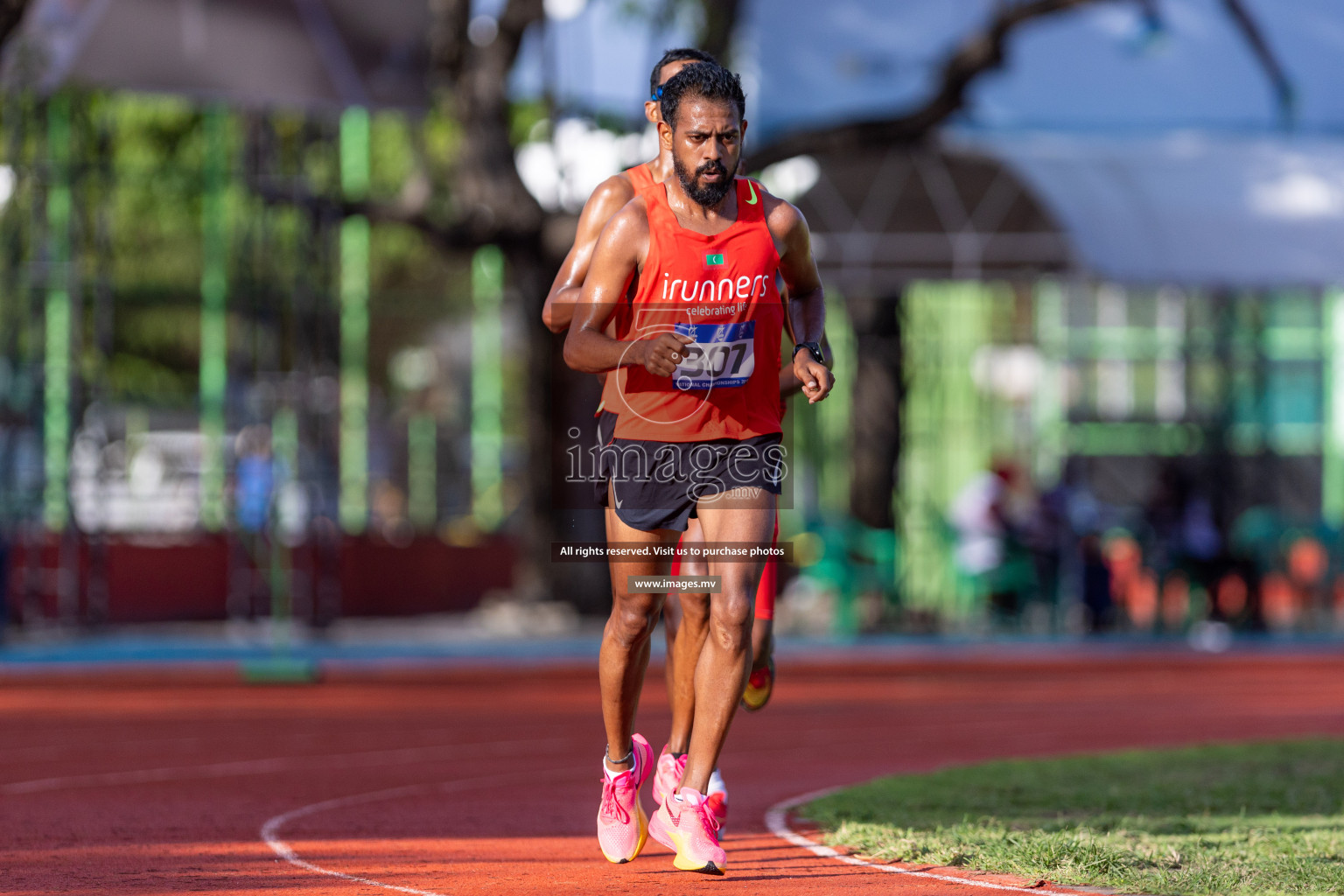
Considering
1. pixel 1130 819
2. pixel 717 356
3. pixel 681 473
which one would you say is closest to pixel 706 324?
pixel 717 356

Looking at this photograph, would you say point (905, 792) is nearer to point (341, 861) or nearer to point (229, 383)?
point (341, 861)

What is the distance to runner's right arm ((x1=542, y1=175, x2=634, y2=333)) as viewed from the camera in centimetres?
586

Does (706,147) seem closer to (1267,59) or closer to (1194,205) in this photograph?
(1194,205)

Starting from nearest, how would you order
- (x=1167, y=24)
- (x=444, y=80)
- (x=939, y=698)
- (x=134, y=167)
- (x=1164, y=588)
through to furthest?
1. (x=939, y=698)
2. (x=444, y=80)
3. (x=1164, y=588)
4. (x=1167, y=24)
5. (x=134, y=167)

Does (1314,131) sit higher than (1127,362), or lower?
higher

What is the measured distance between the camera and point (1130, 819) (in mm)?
6680

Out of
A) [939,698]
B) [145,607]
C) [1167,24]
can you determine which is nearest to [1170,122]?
[1167,24]

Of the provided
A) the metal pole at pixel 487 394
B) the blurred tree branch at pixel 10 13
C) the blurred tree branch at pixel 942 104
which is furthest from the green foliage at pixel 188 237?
the blurred tree branch at pixel 10 13

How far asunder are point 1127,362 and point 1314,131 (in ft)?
20.2

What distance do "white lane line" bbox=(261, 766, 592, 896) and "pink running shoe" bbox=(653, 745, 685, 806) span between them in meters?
0.91

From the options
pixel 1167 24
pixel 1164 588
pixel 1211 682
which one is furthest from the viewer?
pixel 1167 24

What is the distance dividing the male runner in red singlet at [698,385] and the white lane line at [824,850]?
54 cm

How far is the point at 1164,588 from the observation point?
61.7 feet

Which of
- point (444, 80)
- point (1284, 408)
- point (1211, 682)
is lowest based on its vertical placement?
point (1211, 682)
